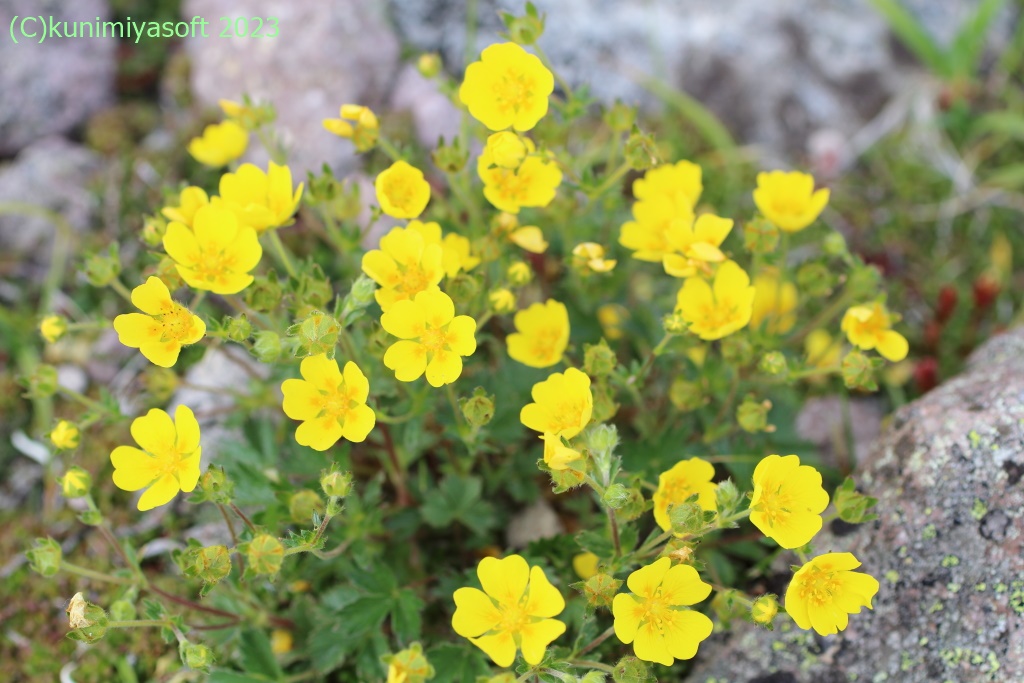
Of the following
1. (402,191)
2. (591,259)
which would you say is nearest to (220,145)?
(402,191)

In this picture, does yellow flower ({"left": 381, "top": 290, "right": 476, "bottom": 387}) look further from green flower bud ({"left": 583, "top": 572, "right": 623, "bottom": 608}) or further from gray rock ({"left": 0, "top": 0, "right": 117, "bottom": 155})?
gray rock ({"left": 0, "top": 0, "right": 117, "bottom": 155})

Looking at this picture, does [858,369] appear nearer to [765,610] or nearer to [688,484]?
[688,484]

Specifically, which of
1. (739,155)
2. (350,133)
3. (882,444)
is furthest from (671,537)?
(739,155)

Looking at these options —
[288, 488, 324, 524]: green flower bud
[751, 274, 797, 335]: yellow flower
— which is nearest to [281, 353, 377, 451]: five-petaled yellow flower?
[288, 488, 324, 524]: green flower bud

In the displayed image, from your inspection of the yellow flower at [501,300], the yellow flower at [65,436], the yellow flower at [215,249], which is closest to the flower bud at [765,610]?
the yellow flower at [501,300]

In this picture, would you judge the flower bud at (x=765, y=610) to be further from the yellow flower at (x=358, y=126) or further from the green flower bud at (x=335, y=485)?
the yellow flower at (x=358, y=126)

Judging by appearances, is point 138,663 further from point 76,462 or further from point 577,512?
point 577,512
